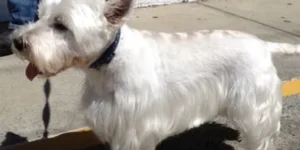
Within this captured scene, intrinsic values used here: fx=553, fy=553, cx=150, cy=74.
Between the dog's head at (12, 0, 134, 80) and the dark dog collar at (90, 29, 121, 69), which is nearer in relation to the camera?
the dog's head at (12, 0, 134, 80)

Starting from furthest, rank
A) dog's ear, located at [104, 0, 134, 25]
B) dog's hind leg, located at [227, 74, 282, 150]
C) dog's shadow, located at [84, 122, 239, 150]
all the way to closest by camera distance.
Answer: dog's shadow, located at [84, 122, 239, 150], dog's hind leg, located at [227, 74, 282, 150], dog's ear, located at [104, 0, 134, 25]

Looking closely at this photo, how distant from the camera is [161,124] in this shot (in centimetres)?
345

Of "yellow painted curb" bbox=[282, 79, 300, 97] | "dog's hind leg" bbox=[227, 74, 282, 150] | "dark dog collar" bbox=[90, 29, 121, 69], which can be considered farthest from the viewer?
"yellow painted curb" bbox=[282, 79, 300, 97]

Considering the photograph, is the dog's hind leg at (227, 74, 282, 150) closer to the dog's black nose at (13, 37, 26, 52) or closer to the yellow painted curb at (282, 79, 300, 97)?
the yellow painted curb at (282, 79, 300, 97)

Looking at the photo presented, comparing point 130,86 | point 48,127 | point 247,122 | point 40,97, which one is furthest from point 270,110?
point 40,97

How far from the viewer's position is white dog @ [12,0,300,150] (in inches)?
117

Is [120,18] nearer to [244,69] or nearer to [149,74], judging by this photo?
[149,74]

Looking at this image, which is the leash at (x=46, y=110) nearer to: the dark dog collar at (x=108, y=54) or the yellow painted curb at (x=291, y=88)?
the dark dog collar at (x=108, y=54)

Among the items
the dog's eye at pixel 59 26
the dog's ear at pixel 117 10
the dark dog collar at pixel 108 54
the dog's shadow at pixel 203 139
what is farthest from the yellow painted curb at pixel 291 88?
the dog's eye at pixel 59 26

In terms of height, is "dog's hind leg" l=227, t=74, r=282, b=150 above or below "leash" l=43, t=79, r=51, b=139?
above

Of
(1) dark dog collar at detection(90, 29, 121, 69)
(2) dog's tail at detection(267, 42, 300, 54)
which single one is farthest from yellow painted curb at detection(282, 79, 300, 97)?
(1) dark dog collar at detection(90, 29, 121, 69)

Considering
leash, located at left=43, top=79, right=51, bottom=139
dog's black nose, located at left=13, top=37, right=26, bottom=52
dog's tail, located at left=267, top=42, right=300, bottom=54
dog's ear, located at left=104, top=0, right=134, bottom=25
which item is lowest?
leash, located at left=43, top=79, right=51, bottom=139

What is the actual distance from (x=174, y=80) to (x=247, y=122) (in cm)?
63

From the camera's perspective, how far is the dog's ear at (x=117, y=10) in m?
3.01
